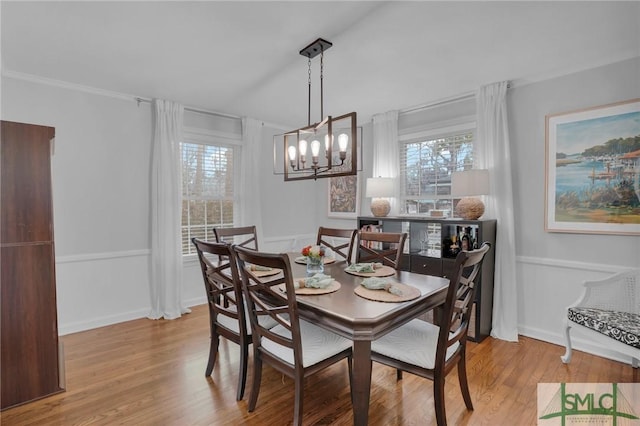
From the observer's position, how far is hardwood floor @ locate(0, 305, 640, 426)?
6.59 ft

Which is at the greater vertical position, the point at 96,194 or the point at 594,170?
the point at 594,170

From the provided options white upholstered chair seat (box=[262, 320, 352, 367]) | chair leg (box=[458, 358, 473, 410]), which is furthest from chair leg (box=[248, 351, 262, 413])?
chair leg (box=[458, 358, 473, 410])

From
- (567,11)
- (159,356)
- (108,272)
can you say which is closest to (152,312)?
(108,272)

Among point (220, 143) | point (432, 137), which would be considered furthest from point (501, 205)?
point (220, 143)

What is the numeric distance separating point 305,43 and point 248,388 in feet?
8.66

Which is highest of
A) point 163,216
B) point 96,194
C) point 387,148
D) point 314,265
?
point 387,148

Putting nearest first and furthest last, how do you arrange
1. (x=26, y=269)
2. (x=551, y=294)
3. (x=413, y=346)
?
(x=413, y=346) → (x=26, y=269) → (x=551, y=294)

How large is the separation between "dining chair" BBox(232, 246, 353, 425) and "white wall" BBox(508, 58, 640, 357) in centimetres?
232

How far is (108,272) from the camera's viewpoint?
11.7 feet

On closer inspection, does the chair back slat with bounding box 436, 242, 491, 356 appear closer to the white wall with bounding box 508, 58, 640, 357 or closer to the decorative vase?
the decorative vase

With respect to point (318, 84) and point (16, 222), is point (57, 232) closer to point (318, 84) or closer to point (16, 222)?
point (16, 222)

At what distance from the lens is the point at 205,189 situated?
14.3 ft

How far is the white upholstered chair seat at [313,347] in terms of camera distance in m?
1.83

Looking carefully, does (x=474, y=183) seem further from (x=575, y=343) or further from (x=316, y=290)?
(x=316, y=290)
